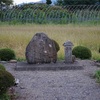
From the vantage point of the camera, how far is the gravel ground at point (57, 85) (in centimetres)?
721

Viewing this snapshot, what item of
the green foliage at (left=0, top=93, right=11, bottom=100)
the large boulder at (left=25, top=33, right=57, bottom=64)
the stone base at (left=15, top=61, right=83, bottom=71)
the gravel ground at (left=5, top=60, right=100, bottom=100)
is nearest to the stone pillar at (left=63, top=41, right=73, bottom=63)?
the large boulder at (left=25, top=33, right=57, bottom=64)

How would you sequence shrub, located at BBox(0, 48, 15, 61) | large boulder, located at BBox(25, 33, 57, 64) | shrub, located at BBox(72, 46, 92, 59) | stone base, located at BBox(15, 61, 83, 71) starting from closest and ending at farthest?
stone base, located at BBox(15, 61, 83, 71) < large boulder, located at BBox(25, 33, 57, 64) < shrub, located at BBox(0, 48, 15, 61) < shrub, located at BBox(72, 46, 92, 59)

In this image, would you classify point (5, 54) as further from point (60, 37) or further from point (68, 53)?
point (60, 37)

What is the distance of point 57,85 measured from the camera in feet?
27.1

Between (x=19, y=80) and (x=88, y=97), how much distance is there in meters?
2.38

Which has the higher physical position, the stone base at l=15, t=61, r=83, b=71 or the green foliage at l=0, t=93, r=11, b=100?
the green foliage at l=0, t=93, r=11, b=100

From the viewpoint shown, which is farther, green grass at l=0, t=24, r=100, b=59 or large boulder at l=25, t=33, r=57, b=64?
green grass at l=0, t=24, r=100, b=59

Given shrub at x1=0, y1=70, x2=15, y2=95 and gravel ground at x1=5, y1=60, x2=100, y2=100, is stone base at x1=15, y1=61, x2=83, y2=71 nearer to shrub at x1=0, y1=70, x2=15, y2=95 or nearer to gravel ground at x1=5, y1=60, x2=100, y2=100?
gravel ground at x1=5, y1=60, x2=100, y2=100

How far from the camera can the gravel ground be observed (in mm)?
7207

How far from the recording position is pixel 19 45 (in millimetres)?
16047

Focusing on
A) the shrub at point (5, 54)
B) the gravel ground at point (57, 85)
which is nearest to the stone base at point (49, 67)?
the gravel ground at point (57, 85)

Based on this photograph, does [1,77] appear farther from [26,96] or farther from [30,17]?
[30,17]

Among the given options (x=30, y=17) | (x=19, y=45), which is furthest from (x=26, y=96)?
(x=30, y=17)

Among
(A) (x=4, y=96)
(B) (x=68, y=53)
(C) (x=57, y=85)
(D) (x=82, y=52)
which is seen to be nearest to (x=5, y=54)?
(B) (x=68, y=53)
